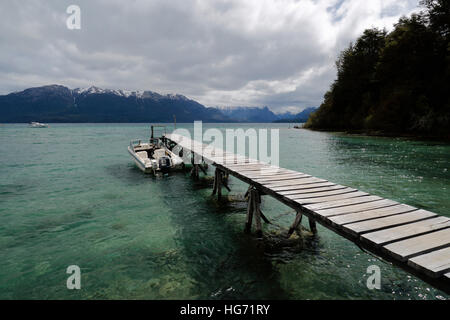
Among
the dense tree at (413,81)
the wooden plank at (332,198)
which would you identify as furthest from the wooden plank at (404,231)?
the dense tree at (413,81)

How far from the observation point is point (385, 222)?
14.8 ft

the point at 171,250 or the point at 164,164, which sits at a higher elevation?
the point at 164,164

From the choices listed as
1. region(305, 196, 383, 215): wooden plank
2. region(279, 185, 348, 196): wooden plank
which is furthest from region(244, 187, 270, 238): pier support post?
region(305, 196, 383, 215): wooden plank

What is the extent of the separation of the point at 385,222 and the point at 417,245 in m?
0.83

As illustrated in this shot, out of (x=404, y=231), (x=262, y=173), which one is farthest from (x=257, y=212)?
(x=404, y=231)

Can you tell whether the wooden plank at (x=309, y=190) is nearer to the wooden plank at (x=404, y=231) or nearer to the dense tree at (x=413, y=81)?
the wooden plank at (x=404, y=231)

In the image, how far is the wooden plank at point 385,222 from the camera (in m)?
4.24

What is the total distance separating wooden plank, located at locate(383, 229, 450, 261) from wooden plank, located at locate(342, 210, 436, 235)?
→ 0.47 meters

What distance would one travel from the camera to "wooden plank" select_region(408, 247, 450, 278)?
3036 millimetres

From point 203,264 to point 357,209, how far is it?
4.11 metres

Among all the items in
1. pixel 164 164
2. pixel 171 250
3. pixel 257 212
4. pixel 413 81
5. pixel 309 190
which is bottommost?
pixel 171 250

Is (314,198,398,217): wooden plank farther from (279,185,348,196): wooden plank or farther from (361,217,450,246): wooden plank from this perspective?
(279,185,348,196): wooden plank

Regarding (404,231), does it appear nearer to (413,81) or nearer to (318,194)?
(318,194)
